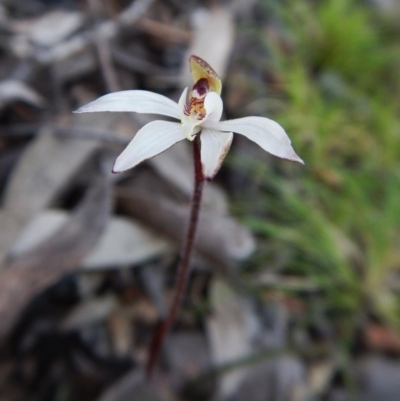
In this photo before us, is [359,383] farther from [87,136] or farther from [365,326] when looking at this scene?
[87,136]

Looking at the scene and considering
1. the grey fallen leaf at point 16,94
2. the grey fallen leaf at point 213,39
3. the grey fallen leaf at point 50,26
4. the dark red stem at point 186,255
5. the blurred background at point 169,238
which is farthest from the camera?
the grey fallen leaf at point 213,39

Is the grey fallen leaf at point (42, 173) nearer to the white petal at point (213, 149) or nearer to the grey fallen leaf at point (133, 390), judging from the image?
the grey fallen leaf at point (133, 390)

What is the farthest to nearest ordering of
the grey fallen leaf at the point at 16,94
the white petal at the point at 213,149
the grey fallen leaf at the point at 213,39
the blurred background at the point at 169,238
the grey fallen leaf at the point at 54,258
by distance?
the grey fallen leaf at the point at 213,39
the grey fallen leaf at the point at 16,94
the blurred background at the point at 169,238
the grey fallen leaf at the point at 54,258
the white petal at the point at 213,149

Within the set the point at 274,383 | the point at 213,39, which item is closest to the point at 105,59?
the point at 213,39

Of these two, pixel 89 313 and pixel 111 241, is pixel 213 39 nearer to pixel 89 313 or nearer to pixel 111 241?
pixel 111 241

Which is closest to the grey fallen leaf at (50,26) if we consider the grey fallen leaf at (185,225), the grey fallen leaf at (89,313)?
the grey fallen leaf at (185,225)

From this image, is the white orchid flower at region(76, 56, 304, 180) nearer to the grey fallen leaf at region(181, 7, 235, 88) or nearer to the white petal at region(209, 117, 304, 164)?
the white petal at region(209, 117, 304, 164)

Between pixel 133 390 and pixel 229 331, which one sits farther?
pixel 229 331
